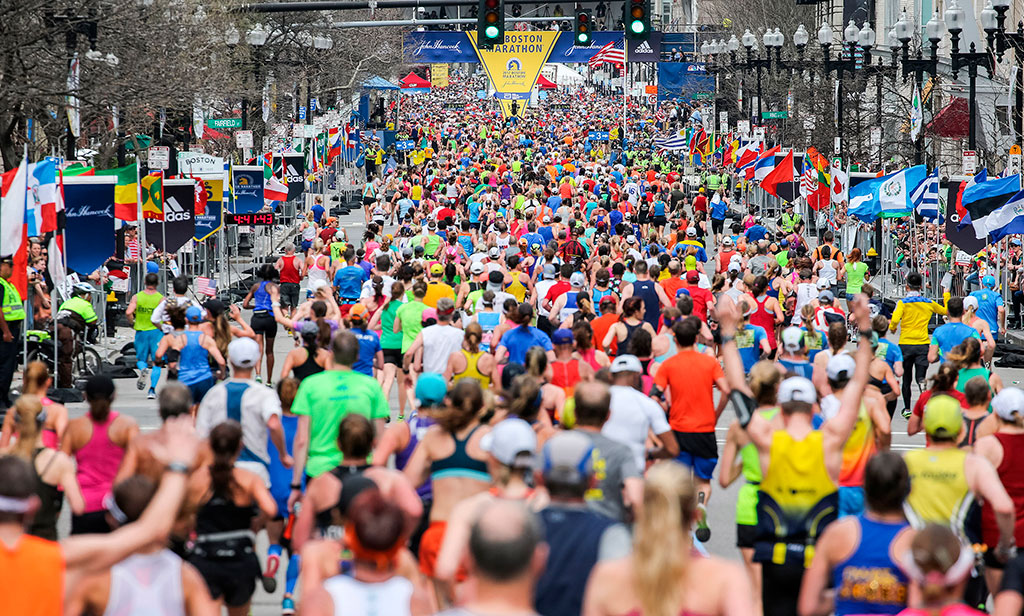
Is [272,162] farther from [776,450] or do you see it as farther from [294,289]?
[776,450]

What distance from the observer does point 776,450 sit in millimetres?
7848

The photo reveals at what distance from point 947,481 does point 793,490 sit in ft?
2.27

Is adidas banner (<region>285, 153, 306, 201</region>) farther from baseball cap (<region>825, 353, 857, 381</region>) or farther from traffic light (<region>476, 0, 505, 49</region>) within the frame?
baseball cap (<region>825, 353, 857, 381</region>)

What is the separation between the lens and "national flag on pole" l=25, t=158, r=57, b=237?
57.2ft

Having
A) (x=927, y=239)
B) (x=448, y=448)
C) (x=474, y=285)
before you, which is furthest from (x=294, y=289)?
(x=448, y=448)

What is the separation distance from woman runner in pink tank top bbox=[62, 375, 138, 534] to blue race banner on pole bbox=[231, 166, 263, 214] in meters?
22.1

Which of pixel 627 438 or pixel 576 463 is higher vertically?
pixel 576 463

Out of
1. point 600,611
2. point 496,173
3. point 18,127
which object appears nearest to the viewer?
point 600,611

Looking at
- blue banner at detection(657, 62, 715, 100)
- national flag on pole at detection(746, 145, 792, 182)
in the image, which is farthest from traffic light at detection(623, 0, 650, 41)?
blue banner at detection(657, 62, 715, 100)

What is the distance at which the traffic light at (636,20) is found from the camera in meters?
26.4

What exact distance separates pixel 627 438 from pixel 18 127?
20.9m

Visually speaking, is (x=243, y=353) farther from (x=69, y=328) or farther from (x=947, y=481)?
(x=69, y=328)

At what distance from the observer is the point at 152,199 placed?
79.0 feet

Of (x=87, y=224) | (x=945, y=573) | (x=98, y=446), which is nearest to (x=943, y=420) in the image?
(x=945, y=573)
